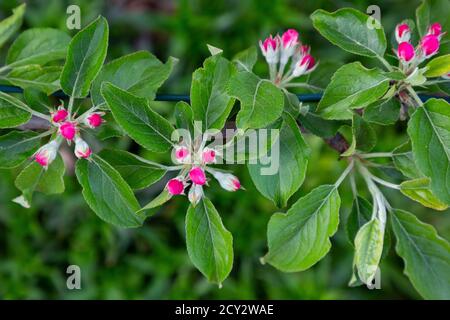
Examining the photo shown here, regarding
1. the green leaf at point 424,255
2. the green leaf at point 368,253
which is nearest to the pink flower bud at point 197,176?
the green leaf at point 368,253

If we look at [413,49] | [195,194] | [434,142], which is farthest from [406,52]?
[195,194]

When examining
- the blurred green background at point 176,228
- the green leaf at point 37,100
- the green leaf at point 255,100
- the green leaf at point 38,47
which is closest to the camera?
the green leaf at point 255,100

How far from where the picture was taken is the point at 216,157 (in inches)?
30.2

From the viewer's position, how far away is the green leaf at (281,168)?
77 centimetres

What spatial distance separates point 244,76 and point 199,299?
3.42ft

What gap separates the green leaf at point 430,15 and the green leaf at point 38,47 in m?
0.58

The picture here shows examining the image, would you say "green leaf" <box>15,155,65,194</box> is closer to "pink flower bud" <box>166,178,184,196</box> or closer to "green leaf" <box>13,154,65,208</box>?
"green leaf" <box>13,154,65,208</box>

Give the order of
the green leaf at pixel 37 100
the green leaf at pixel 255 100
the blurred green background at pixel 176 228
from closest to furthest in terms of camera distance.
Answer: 1. the green leaf at pixel 255 100
2. the green leaf at pixel 37 100
3. the blurred green background at pixel 176 228

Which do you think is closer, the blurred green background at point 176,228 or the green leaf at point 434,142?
the green leaf at point 434,142

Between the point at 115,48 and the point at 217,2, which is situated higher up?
the point at 217,2

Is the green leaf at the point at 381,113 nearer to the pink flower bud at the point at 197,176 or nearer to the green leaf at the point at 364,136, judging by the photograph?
the green leaf at the point at 364,136
